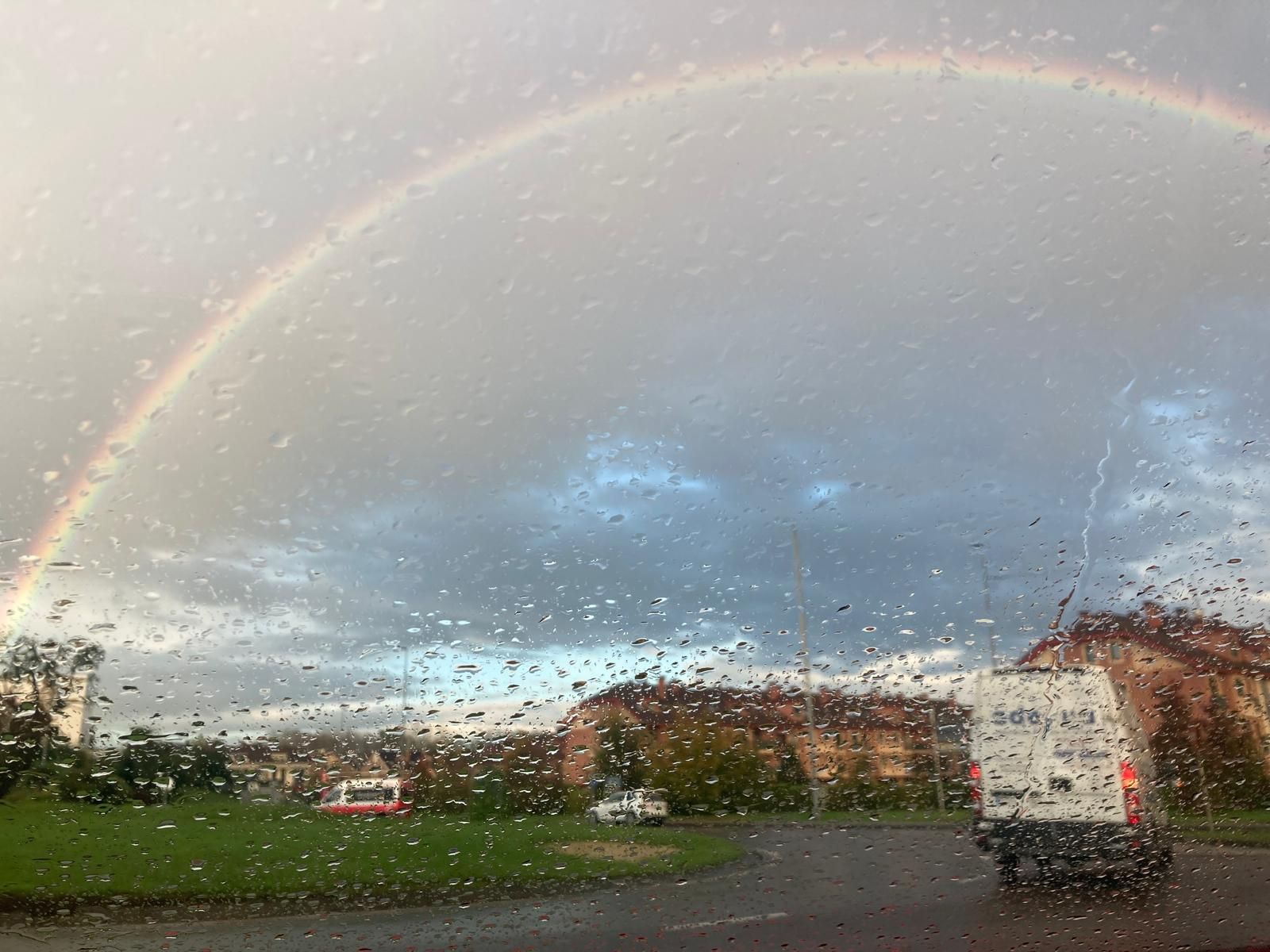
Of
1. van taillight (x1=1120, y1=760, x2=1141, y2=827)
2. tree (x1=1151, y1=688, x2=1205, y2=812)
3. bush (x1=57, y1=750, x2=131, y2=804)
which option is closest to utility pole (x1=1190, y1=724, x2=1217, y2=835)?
tree (x1=1151, y1=688, x2=1205, y2=812)

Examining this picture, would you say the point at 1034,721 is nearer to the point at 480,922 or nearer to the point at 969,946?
the point at 969,946

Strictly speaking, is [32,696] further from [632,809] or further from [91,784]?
[632,809]

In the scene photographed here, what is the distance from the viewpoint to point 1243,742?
664 cm

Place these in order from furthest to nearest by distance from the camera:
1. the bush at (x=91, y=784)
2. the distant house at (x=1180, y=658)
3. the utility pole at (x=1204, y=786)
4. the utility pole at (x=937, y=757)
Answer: the distant house at (x=1180, y=658), the utility pole at (x=1204, y=786), the utility pole at (x=937, y=757), the bush at (x=91, y=784)

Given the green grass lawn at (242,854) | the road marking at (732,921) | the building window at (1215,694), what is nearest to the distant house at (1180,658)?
the building window at (1215,694)

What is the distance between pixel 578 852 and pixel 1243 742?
500 cm

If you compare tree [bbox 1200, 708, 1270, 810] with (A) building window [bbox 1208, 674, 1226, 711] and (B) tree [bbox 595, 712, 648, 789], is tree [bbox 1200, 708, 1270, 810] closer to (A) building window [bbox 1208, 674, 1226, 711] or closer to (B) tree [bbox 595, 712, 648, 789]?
(A) building window [bbox 1208, 674, 1226, 711]

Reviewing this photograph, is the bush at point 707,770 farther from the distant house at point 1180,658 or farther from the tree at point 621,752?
the distant house at point 1180,658

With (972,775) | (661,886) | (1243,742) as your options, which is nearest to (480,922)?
(661,886)

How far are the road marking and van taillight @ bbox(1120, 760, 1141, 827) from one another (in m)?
2.08

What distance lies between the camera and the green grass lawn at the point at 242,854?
3777 millimetres

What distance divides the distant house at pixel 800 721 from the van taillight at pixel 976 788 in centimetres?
8

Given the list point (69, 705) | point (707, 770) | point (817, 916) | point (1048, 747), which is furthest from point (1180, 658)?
point (69, 705)

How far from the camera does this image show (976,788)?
16.4ft
